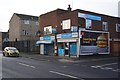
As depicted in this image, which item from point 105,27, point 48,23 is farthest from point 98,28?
point 48,23

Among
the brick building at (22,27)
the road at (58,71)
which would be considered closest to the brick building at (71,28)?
the road at (58,71)

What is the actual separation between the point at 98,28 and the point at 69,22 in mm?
4974

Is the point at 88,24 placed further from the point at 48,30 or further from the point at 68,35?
the point at 48,30

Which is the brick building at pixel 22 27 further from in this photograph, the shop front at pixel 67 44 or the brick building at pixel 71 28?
the shop front at pixel 67 44

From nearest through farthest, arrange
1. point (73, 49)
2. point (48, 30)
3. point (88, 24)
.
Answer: point (73, 49) → point (88, 24) → point (48, 30)

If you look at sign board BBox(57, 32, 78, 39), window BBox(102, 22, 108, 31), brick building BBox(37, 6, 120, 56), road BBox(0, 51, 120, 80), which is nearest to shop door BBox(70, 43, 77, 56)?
brick building BBox(37, 6, 120, 56)

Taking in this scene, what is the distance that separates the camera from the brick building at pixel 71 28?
3297 centimetres

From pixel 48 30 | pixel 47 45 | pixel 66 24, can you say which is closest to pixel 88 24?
pixel 66 24

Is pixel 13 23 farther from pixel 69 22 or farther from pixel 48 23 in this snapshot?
pixel 69 22

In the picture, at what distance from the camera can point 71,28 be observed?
32969mm

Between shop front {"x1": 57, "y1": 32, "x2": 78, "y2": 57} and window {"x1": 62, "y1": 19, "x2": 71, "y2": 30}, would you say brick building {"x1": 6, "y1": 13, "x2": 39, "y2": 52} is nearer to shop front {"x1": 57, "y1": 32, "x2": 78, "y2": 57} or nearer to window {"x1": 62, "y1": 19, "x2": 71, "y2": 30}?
shop front {"x1": 57, "y1": 32, "x2": 78, "y2": 57}

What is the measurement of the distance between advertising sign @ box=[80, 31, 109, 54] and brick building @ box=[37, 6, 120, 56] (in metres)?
0.54

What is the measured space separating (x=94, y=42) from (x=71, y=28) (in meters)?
4.45

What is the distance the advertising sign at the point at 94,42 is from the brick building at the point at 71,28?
0.54 metres
